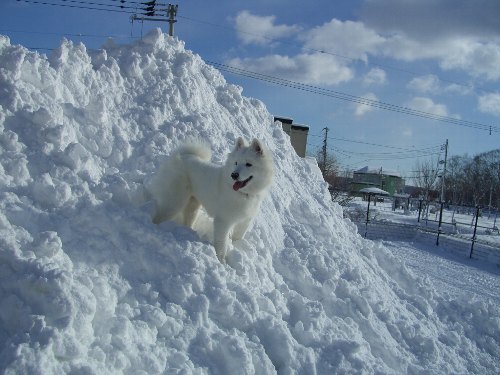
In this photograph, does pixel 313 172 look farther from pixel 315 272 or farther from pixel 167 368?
pixel 167 368

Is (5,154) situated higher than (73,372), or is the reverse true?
(5,154)

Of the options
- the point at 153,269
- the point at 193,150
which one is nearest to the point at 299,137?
the point at 193,150

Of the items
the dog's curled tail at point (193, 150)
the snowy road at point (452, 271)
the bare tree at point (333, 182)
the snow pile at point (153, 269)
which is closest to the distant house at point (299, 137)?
the bare tree at point (333, 182)

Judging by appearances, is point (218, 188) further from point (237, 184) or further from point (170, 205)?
point (170, 205)

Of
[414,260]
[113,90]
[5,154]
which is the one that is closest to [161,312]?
[5,154]

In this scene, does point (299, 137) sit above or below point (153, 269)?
above

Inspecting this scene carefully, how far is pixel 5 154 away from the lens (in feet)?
12.6

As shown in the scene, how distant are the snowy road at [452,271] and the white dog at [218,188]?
4.24 m

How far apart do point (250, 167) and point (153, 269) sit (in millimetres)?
1382

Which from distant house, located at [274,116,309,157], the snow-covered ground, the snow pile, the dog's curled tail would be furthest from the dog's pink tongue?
distant house, located at [274,116,309,157]

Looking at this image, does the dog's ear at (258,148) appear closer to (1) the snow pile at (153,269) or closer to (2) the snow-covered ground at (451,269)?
(1) the snow pile at (153,269)

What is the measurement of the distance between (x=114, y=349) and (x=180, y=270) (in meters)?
1.03

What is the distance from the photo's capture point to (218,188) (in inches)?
167

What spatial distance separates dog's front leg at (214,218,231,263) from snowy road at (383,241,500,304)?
434 cm
